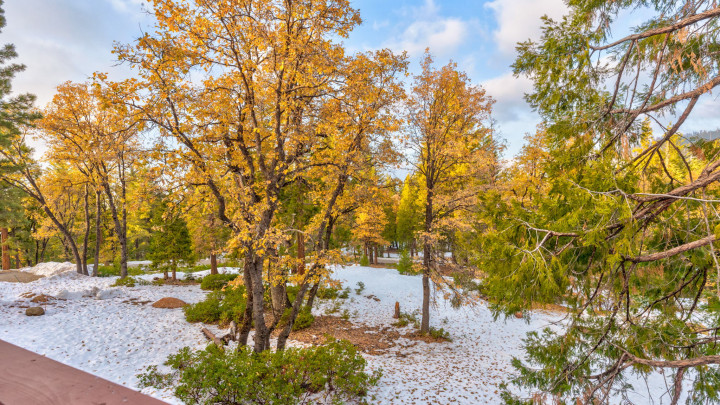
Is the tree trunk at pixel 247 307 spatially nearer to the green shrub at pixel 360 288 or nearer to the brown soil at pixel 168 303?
the brown soil at pixel 168 303

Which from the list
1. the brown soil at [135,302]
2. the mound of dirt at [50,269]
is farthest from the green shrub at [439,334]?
the mound of dirt at [50,269]

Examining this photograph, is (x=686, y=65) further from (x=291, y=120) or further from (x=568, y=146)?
(x=291, y=120)

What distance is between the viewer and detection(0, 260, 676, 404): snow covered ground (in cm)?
687

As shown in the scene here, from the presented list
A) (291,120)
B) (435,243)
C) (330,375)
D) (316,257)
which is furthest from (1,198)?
(435,243)

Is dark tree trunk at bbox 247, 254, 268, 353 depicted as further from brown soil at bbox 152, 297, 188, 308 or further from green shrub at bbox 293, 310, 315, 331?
brown soil at bbox 152, 297, 188, 308

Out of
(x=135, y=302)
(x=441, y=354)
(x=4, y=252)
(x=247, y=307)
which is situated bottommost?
(x=441, y=354)

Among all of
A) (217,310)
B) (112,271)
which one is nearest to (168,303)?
(217,310)

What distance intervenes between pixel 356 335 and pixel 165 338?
5.93m

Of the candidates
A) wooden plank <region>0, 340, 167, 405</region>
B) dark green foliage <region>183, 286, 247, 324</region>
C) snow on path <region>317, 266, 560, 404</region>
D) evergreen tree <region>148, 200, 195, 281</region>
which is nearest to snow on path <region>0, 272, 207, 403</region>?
dark green foliage <region>183, 286, 247, 324</region>

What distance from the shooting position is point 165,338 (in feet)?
28.7

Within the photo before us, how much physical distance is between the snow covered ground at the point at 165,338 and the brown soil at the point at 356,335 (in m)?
0.47

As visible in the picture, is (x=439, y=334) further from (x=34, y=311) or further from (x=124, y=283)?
(x=124, y=283)

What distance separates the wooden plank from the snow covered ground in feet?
6.80

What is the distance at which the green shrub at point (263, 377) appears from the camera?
5023 millimetres
